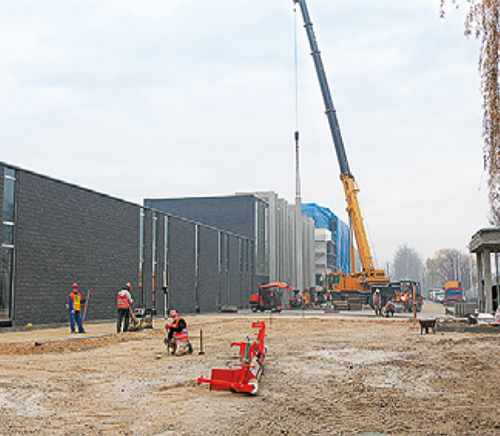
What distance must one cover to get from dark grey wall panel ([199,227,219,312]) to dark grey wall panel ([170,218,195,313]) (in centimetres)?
204

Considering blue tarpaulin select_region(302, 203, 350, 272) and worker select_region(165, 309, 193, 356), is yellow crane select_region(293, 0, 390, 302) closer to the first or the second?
worker select_region(165, 309, 193, 356)

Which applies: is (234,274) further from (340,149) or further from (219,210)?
(340,149)

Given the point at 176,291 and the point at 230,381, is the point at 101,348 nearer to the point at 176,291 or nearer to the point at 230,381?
the point at 230,381

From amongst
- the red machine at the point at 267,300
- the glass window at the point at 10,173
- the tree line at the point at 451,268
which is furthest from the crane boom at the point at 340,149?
the tree line at the point at 451,268

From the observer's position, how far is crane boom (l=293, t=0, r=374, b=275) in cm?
4219

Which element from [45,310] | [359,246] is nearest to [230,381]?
[45,310]

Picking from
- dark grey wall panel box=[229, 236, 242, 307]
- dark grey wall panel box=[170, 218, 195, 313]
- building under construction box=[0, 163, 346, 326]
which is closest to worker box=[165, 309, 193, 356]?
building under construction box=[0, 163, 346, 326]

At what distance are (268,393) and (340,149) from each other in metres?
33.8

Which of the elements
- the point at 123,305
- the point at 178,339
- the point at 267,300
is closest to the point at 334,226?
the point at 267,300

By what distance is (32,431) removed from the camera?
7.12 m

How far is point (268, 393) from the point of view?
9.56 metres

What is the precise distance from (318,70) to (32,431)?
38436 mm

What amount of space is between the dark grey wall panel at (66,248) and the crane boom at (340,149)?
16.0m

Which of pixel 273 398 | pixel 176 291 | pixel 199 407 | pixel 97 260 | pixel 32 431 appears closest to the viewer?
pixel 32 431
